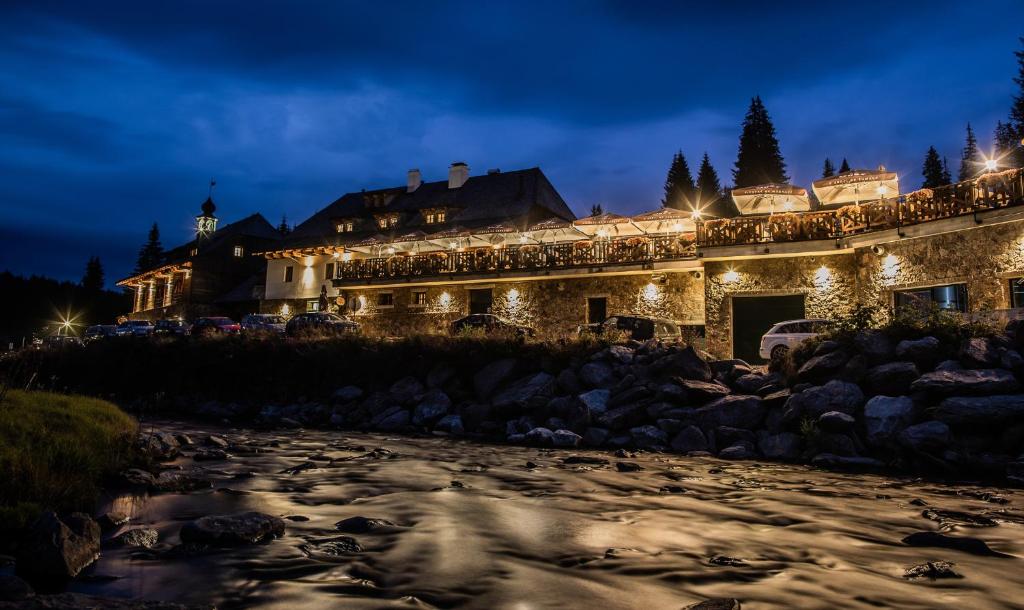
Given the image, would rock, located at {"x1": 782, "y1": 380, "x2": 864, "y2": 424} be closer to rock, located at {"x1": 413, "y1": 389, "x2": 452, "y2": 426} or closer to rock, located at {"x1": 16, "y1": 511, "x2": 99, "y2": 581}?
rock, located at {"x1": 413, "y1": 389, "x2": 452, "y2": 426}

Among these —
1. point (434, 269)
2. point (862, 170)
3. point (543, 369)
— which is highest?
point (862, 170)

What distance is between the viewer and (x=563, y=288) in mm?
29625

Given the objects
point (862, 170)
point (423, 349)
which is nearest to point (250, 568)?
point (423, 349)

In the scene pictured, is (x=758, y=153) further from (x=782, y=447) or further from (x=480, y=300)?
(x=782, y=447)

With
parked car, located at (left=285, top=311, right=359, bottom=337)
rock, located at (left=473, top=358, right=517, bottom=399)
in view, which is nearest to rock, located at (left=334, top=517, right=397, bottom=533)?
rock, located at (left=473, top=358, right=517, bottom=399)

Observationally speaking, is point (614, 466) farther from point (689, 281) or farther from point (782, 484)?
point (689, 281)

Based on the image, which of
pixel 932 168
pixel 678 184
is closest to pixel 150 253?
pixel 678 184

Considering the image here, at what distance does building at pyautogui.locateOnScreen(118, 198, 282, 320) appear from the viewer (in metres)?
48.0

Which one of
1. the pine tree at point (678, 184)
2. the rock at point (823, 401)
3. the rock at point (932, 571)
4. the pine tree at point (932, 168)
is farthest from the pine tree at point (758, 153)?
the rock at point (932, 571)

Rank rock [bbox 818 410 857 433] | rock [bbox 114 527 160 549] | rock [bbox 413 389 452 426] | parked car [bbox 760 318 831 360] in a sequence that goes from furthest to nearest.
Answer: parked car [bbox 760 318 831 360] → rock [bbox 413 389 452 426] → rock [bbox 818 410 857 433] → rock [bbox 114 527 160 549]

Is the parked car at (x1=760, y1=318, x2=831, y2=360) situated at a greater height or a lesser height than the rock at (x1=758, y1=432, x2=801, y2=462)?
greater

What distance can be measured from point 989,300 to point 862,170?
626 cm

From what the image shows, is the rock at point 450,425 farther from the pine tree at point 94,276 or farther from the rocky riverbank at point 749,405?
the pine tree at point 94,276

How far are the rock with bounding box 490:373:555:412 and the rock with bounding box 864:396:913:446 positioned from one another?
26.0 ft
